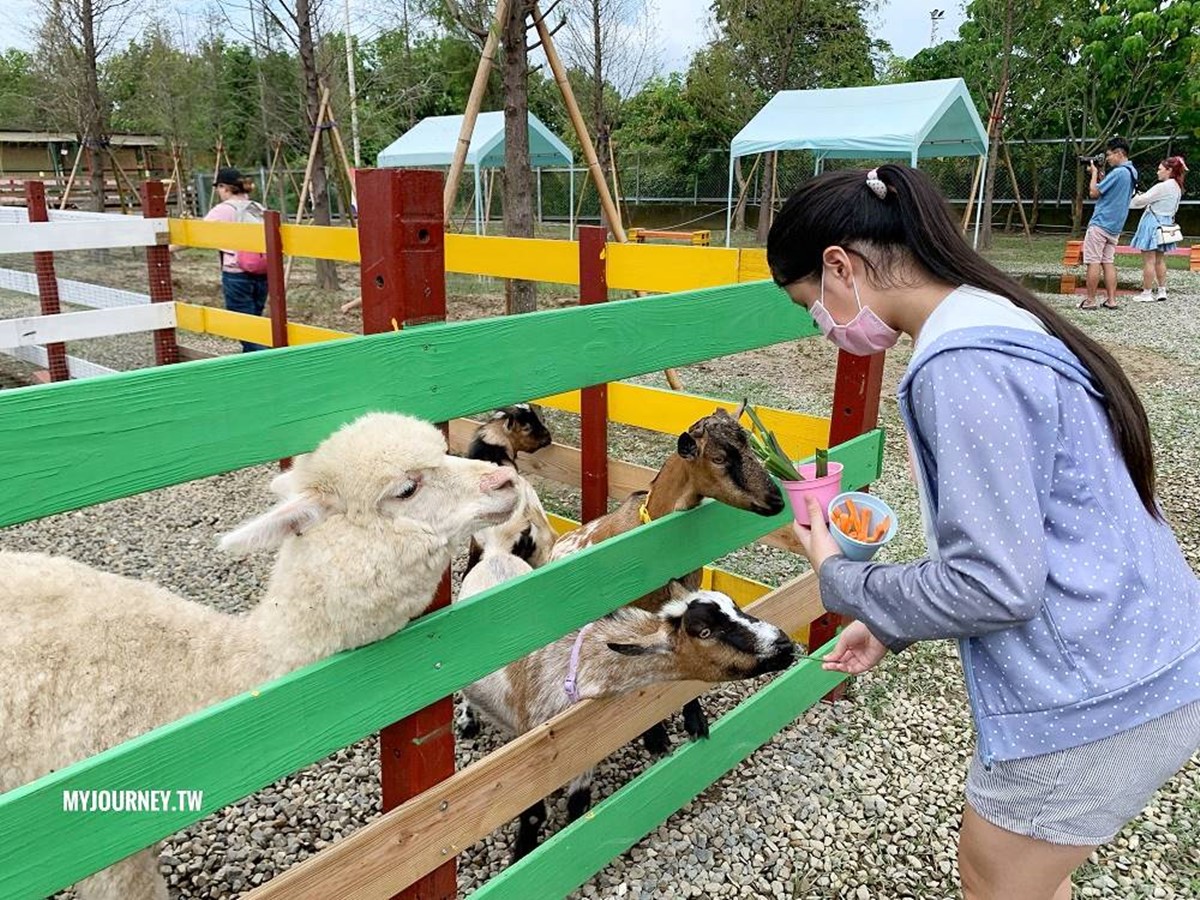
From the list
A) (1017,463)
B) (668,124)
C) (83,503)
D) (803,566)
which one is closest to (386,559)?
(83,503)

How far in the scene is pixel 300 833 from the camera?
2908mm

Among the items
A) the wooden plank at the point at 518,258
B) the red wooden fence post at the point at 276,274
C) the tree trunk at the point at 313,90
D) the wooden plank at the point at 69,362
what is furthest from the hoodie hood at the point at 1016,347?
A: the tree trunk at the point at 313,90

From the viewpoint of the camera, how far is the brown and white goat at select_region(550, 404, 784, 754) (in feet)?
9.43

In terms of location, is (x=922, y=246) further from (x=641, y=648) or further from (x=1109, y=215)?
(x=1109, y=215)

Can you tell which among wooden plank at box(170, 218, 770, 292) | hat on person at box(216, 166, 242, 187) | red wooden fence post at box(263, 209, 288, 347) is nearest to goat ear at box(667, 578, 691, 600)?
wooden plank at box(170, 218, 770, 292)

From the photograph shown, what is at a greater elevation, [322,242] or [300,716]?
[322,242]

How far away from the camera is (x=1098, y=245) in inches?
497

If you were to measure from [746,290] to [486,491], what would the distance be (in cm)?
146

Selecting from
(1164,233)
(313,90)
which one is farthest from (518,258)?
(1164,233)

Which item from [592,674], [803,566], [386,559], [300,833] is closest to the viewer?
[386,559]

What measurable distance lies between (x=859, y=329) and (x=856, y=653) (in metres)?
0.82

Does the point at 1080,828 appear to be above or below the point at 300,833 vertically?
above

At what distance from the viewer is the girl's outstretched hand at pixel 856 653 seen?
204 cm

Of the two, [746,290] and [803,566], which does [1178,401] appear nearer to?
[803,566]
